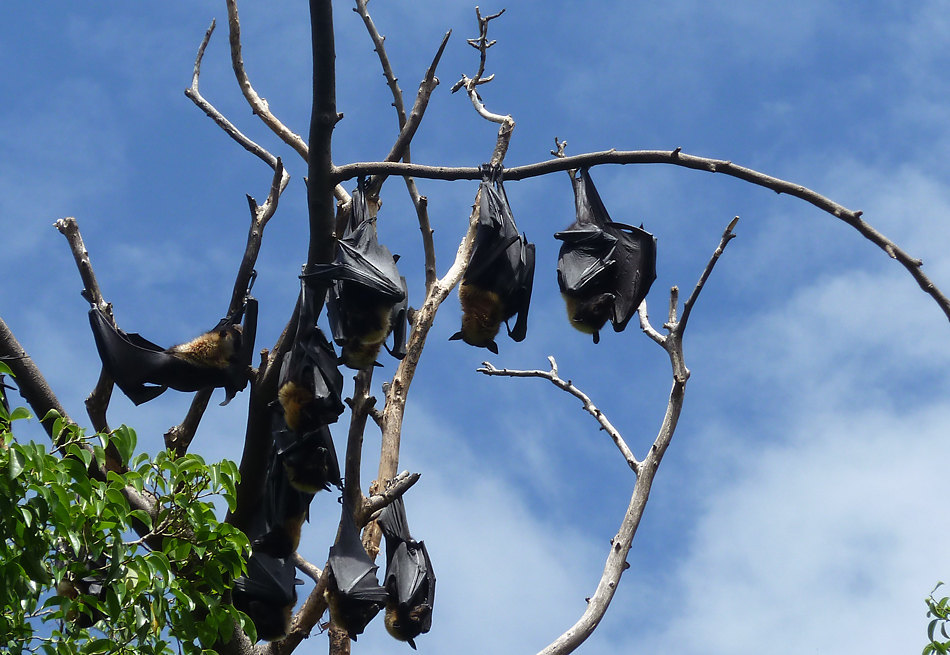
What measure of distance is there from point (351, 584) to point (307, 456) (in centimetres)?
108

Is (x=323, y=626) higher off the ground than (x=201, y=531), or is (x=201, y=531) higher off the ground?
(x=323, y=626)

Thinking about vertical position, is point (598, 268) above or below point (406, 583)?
above

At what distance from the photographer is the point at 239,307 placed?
22.1ft

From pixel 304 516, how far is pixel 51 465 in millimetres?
3121

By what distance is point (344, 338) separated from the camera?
18.7 feet

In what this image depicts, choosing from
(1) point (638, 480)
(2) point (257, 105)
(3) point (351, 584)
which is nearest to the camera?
(3) point (351, 584)

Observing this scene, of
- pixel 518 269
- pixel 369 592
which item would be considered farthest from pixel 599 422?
pixel 518 269


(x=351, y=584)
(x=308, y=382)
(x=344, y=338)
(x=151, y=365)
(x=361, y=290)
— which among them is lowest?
(x=351, y=584)

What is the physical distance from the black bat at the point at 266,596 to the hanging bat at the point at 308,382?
1.56 metres

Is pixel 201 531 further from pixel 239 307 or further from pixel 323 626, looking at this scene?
pixel 323 626

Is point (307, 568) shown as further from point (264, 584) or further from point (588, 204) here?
point (588, 204)

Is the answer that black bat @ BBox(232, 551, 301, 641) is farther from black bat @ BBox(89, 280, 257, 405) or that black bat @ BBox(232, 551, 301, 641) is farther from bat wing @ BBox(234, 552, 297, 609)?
black bat @ BBox(89, 280, 257, 405)

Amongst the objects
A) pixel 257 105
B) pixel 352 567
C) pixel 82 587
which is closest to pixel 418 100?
pixel 257 105

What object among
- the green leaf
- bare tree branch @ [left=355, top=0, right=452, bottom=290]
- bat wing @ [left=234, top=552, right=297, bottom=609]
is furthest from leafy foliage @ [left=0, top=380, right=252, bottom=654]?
bare tree branch @ [left=355, top=0, right=452, bottom=290]
